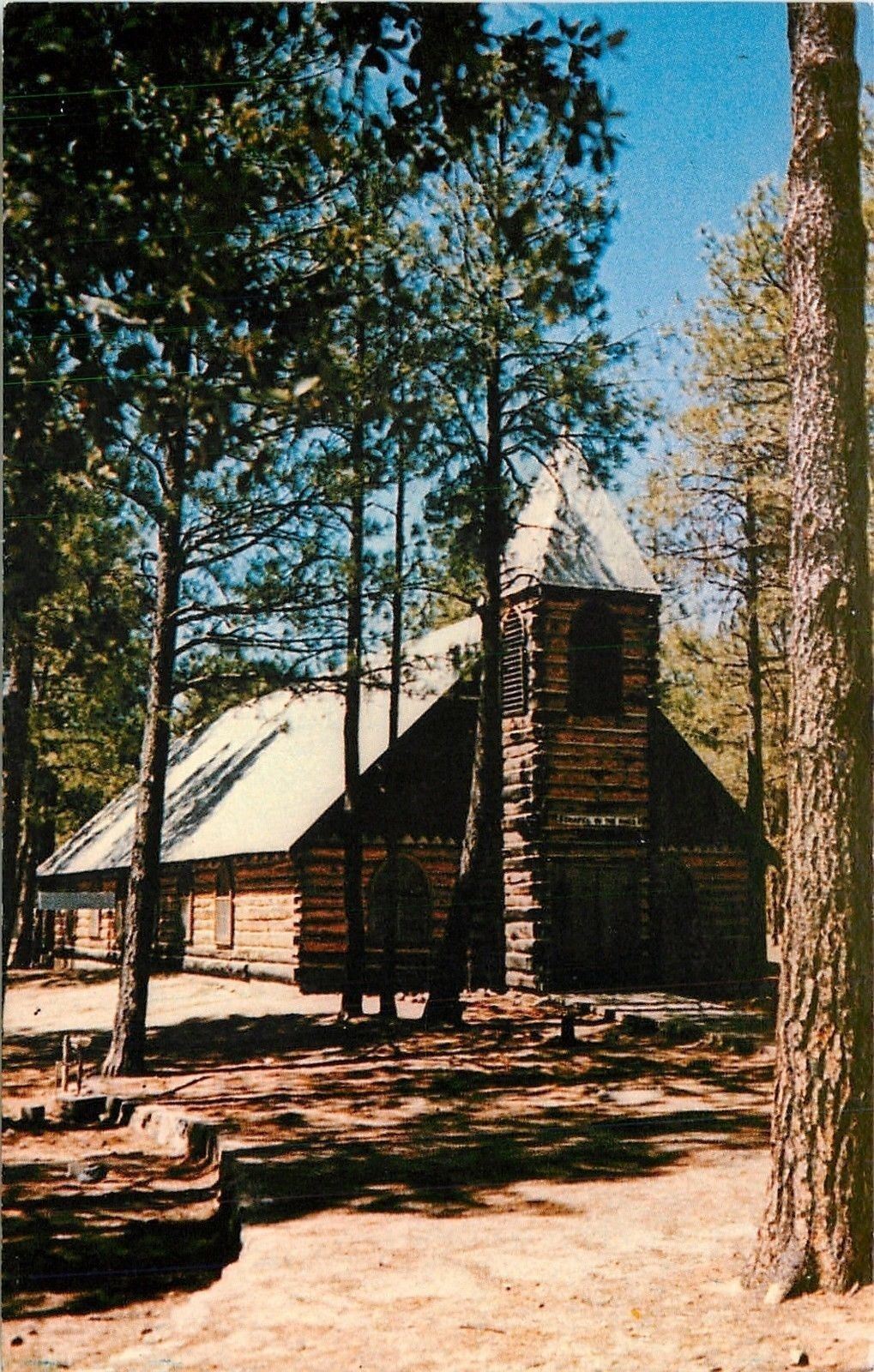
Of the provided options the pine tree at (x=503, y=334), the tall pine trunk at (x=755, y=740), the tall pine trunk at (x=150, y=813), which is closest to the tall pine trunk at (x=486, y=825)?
the pine tree at (x=503, y=334)

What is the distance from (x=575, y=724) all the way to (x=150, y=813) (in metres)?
3.26

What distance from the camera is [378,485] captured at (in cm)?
780

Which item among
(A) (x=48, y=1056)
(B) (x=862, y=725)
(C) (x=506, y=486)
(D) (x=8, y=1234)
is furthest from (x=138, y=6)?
(D) (x=8, y=1234)

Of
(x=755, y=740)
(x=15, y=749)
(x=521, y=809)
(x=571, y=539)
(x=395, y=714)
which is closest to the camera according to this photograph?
(x=15, y=749)

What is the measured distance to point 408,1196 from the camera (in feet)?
22.8

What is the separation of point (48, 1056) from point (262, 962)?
185 centimetres

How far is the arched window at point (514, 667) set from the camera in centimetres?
882

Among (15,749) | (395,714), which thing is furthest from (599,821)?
(15,749)

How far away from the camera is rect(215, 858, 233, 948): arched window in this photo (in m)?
8.38

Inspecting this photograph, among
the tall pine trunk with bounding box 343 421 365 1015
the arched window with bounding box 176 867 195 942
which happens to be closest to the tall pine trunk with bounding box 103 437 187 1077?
the arched window with bounding box 176 867 195 942

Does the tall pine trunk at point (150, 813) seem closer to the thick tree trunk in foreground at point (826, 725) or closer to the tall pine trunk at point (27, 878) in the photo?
the tall pine trunk at point (27, 878)

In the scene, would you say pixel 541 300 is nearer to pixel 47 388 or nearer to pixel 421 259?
pixel 421 259

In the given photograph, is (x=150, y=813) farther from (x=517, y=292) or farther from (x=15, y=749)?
(x=517, y=292)

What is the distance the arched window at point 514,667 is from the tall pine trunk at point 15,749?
3.54m
